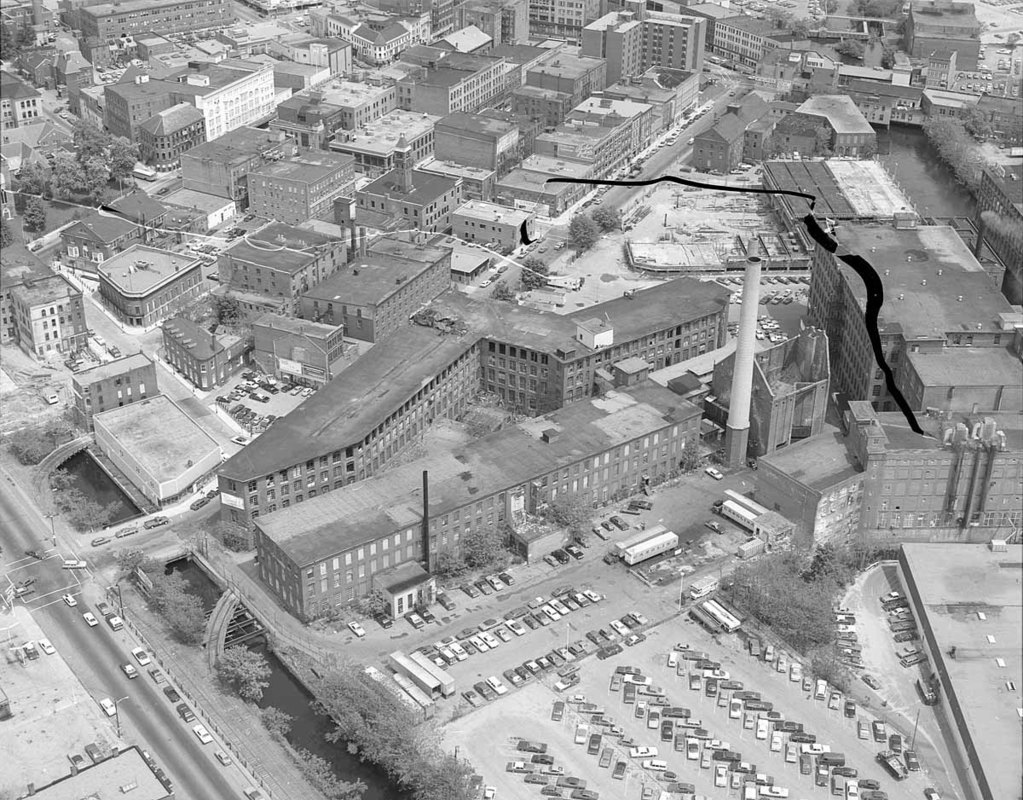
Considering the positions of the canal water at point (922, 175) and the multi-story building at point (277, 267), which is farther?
the canal water at point (922, 175)

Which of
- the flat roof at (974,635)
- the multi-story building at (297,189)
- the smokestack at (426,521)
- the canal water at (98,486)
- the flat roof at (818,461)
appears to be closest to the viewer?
the flat roof at (974,635)

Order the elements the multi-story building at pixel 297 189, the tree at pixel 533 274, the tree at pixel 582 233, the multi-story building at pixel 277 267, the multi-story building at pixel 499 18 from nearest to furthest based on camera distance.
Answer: the multi-story building at pixel 277 267 < the tree at pixel 533 274 < the tree at pixel 582 233 < the multi-story building at pixel 297 189 < the multi-story building at pixel 499 18

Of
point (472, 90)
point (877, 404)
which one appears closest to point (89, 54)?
point (472, 90)

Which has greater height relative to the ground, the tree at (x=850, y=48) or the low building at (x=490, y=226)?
the tree at (x=850, y=48)

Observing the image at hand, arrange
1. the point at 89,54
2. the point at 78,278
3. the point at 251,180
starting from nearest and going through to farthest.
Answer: the point at 78,278
the point at 251,180
the point at 89,54

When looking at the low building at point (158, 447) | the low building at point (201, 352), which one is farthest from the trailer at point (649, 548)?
the low building at point (201, 352)

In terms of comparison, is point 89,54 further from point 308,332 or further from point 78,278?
point 308,332

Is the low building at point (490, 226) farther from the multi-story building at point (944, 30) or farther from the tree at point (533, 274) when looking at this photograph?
the multi-story building at point (944, 30)
